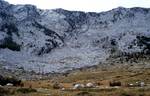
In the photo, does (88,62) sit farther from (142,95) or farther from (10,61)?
(142,95)

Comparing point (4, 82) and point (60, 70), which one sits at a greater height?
point (4, 82)

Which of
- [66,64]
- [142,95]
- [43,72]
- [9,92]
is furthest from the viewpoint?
[66,64]

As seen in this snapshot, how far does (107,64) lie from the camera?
190 meters

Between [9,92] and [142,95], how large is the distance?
1689cm

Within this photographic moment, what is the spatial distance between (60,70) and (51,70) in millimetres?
4650

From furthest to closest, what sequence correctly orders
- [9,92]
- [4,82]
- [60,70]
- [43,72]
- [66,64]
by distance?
1. [66,64]
2. [60,70]
3. [43,72]
4. [4,82]
5. [9,92]

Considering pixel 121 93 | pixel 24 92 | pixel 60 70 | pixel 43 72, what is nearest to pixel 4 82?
pixel 24 92

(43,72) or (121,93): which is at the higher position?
(121,93)

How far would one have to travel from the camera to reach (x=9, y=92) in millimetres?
52156

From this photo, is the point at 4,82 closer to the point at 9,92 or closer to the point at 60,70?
the point at 9,92

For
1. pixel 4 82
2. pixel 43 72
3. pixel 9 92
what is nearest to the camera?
pixel 9 92

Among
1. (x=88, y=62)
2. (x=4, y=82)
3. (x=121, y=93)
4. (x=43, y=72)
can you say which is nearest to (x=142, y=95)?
(x=121, y=93)

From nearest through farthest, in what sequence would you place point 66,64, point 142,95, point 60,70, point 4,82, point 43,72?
point 142,95, point 4,82, point 43,72, point 60,70, point 66,64

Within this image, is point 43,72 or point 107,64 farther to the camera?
point 107,64
